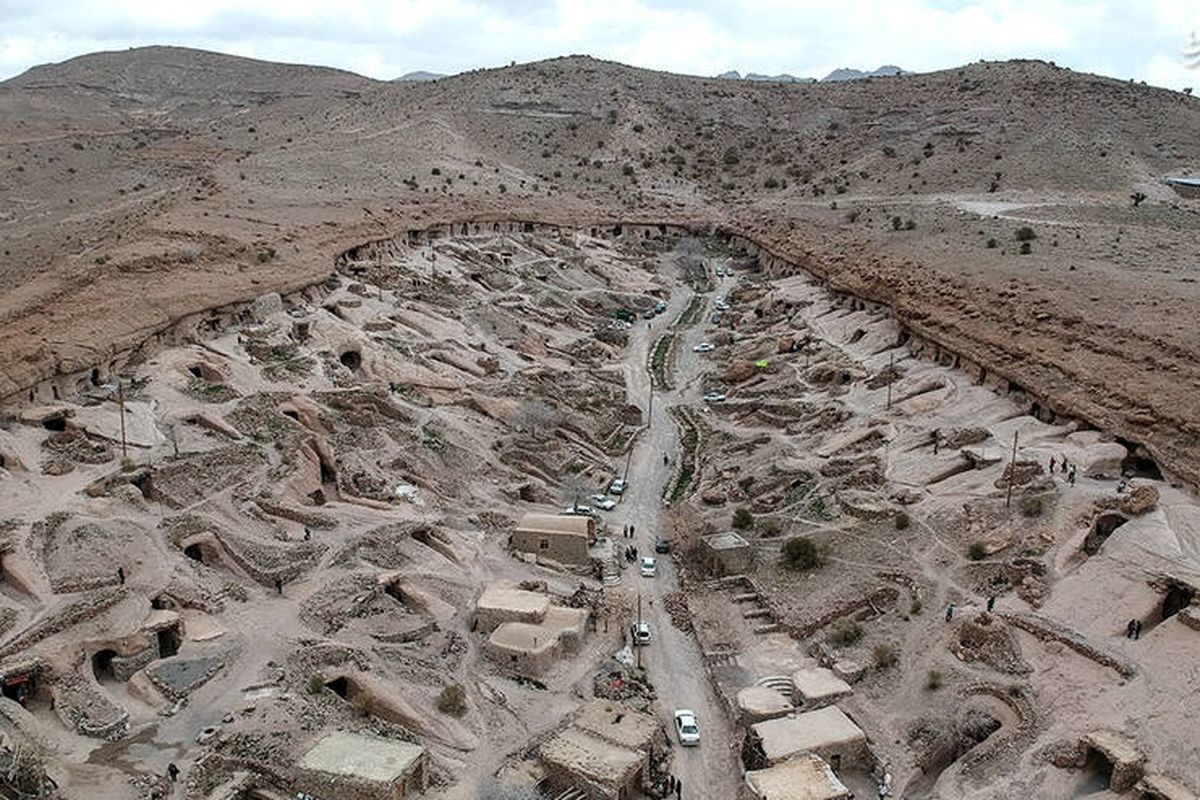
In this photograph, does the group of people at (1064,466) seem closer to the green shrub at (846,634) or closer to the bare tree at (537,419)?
the green shrub at (846,634)

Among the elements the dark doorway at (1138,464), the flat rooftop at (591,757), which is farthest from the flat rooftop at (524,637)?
the dark doorway at (1138,464)

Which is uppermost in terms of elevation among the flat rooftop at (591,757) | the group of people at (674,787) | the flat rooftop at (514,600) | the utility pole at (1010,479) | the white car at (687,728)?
the utility pole at (1010,479)

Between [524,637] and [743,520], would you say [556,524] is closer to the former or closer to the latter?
[743,520]

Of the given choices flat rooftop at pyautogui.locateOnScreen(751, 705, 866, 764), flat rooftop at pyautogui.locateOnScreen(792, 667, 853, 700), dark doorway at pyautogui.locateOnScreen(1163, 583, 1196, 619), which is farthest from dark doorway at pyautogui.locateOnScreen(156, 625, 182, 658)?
dark doorway at pyautogui.locateOnScreen(1163, 583, 1196, 619)

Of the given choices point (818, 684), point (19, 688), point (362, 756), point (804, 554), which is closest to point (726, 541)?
point (804, 554)

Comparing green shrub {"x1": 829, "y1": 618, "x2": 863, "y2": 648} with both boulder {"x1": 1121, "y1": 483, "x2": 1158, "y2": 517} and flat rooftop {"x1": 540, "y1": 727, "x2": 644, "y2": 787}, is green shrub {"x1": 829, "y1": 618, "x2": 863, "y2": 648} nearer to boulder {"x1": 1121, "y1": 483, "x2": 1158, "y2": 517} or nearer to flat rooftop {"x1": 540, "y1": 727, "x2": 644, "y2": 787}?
flat rooftop {"x1": 540, "y1": 727, "x2": 644, "y2": 787}

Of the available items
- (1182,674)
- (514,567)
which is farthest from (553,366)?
(1182,674)
